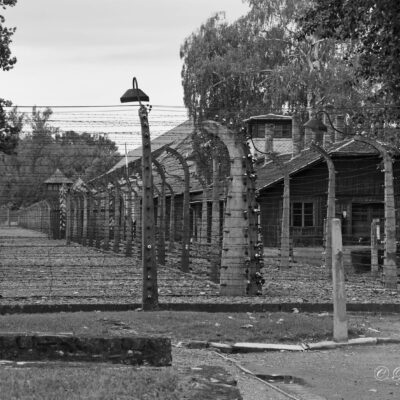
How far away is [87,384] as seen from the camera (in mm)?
6711

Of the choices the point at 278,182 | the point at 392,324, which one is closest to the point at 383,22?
the point at 392,324

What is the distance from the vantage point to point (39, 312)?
14.2 metres

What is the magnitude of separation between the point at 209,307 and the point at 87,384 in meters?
7.80

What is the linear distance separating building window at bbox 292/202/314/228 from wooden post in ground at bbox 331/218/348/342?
86.9ft

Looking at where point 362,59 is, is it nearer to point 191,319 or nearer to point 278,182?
point 191,319

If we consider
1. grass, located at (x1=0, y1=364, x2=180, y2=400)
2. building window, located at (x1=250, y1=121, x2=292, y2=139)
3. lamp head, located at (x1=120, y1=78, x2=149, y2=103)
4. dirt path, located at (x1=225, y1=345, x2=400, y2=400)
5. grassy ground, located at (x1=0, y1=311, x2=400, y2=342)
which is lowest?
dirt path, located at (x1=225, y1=345, x2=400, y2=400)

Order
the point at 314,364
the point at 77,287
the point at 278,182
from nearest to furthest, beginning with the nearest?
the point at 314,364 < the point at 77,287 < the point at 278,182

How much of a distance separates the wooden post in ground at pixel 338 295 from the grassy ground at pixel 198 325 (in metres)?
0.32

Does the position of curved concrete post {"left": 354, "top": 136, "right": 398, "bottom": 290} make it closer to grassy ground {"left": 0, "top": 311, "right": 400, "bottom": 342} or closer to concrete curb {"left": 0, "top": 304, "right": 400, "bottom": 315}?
concrete curb {"left": 0, "top": 304, "right": 400, "bottom": 315}

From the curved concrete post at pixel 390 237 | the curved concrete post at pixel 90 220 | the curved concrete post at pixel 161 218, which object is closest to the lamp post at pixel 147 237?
the curved concrete post at pixel 390 237

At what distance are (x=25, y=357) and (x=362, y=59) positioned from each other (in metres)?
12.2

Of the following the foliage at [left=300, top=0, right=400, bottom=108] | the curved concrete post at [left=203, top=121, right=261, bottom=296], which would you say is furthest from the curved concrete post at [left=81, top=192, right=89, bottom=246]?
the curved concrete post at [left=203, top=121, right=261, bottom=296]

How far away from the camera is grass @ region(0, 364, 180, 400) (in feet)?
20.8

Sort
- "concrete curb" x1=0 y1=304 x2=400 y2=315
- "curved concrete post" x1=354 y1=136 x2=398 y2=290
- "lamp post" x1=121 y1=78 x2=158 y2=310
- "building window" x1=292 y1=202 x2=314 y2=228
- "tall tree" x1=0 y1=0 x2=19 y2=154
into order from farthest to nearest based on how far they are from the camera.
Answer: "building window" x1=292 y1=202 x2=314 y2=228 < "tall tree" x1=0 y1=0 x2=19 y2=154 < "curved concrete post" x1=354 y1=136 x2=398 y2=290 < "concrete curb" x1=0 y1=304 x2=400 y2=315 < "lamp post" x1=121 y1=78 x2=158 y2=310
